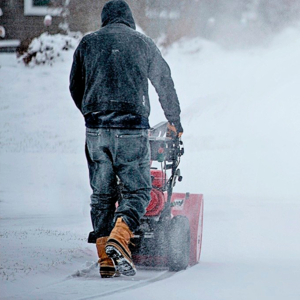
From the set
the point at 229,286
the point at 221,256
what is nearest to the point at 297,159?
the point at 221,256

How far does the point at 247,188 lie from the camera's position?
2.03 metres

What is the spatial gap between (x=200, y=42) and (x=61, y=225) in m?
0.89

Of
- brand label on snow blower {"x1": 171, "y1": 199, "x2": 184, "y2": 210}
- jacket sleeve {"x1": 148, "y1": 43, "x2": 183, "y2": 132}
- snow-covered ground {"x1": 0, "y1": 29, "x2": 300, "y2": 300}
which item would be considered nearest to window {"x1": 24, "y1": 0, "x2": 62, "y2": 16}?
snow-covered ground {"x1": 0, "y1": 29, "x2": 300, "y2": 300}

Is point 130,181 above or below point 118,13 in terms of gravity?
below

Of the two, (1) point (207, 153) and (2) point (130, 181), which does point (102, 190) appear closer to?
(2) point (130, 181)

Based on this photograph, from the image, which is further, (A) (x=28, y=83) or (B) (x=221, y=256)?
(A) (x=28, y=83)

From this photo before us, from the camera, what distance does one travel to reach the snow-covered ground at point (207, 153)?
196 cm

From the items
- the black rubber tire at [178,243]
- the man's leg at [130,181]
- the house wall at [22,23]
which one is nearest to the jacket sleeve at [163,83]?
the man's leg at [130,181]

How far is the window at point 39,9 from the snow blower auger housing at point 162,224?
0.67 meters

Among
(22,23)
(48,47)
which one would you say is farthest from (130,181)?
(22,23)

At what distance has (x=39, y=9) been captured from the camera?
6.89 feet

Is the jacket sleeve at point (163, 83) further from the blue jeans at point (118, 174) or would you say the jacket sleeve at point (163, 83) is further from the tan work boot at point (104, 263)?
the tan work boot at point (104, 263)

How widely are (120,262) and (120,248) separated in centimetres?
5

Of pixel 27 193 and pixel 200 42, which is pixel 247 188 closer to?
pixel 200 42
